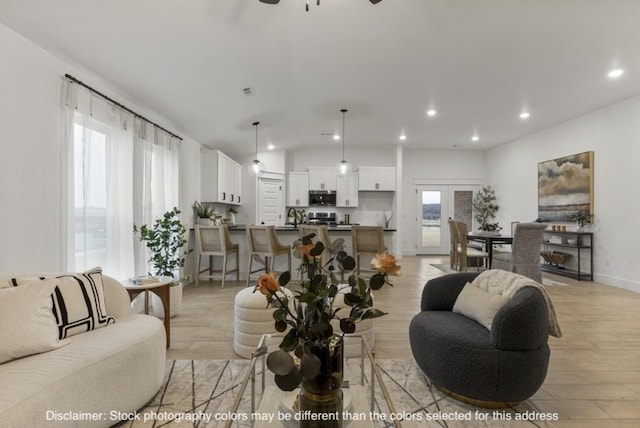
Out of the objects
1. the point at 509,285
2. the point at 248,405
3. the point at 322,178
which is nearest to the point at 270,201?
the point at 322,178

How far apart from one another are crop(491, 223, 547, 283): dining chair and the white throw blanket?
283 cm

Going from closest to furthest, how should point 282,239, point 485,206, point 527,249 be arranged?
point 527,249 < point 282,239 < point 485,206

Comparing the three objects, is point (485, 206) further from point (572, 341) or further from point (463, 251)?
point (572, 341)

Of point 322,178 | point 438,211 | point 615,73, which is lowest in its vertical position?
point 438,211

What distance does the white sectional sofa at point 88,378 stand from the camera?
1295mm

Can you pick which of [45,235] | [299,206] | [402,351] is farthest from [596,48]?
[299,206]

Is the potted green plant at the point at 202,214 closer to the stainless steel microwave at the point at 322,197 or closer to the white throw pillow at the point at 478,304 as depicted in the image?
the stainless steel microwave at the point at 322,197

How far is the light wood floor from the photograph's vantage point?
6.30ft

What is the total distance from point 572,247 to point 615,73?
2.96m

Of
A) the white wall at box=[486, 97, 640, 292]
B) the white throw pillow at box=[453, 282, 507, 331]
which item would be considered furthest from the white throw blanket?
the white wall at box=[486, 97, 640, 292]

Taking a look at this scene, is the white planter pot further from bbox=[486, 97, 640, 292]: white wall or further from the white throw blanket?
bbox=[486, 97, 640, 292]: white wall

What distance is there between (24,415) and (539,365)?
8.24 feet

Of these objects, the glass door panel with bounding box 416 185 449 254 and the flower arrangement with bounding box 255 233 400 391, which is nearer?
the flower arrangement with bounding box 255 233 400 391

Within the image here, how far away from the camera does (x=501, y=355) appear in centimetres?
172
